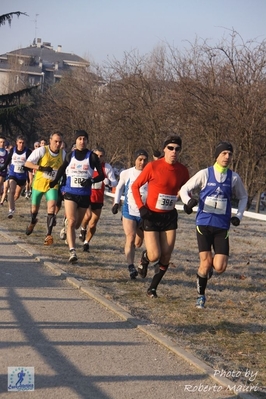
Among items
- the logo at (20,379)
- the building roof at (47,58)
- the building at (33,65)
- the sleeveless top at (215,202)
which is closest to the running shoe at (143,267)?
the sleeveless top at (215,202)

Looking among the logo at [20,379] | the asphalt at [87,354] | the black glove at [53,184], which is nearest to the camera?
the logo at [20,379]

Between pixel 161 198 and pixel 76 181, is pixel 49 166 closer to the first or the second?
pixel 76 181

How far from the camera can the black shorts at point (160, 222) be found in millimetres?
9742

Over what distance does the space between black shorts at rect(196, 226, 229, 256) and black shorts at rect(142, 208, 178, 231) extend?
501 millimetres

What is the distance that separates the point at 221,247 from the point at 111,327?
80.2 inches

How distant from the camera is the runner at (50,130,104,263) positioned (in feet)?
40.3

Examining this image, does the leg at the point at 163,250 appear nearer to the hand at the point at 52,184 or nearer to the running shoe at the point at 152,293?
the running shoe at the point at 152,293

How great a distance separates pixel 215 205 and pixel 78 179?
3644mm

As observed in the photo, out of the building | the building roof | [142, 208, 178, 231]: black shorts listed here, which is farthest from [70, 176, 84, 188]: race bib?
the building roof

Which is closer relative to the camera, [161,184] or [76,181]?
[161,184]

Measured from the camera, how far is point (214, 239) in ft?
30.9

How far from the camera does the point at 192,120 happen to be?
2462 centimetres

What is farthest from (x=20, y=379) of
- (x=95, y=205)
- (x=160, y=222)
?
(x=95, y=205)

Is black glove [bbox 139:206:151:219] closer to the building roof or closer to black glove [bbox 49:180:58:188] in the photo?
black glove [bbox 49:180:58:188]
